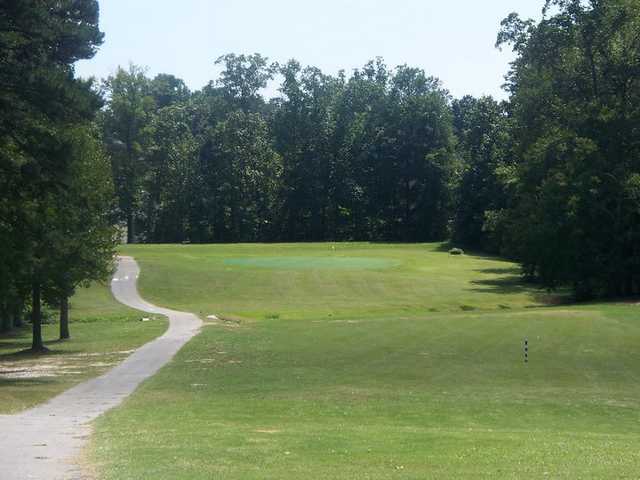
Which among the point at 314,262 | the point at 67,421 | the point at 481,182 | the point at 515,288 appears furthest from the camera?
the point at 481,182

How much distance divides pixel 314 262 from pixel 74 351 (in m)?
46.3

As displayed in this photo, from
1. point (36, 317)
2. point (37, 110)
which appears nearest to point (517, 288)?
point (36, 317)

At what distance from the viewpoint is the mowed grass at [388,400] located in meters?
12.2

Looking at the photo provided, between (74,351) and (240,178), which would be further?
(240,178)

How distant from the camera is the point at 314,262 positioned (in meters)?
80.8

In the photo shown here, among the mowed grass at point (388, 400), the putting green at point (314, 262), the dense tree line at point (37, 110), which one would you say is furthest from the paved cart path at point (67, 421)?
the putting green at point (314, 262)

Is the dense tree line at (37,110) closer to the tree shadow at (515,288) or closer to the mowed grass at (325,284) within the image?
the mowed grass at (325,284)

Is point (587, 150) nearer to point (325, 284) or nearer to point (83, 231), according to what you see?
point (325, 284)

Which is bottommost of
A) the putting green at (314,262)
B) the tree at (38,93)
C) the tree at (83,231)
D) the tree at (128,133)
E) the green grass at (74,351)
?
the green grass at (74,351)

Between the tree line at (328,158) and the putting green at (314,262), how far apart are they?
34.5 ft

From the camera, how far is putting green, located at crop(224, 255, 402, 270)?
76.5m

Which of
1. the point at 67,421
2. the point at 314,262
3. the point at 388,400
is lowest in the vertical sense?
the point at 388,400

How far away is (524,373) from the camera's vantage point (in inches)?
1081

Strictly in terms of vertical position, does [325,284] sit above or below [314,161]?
below
